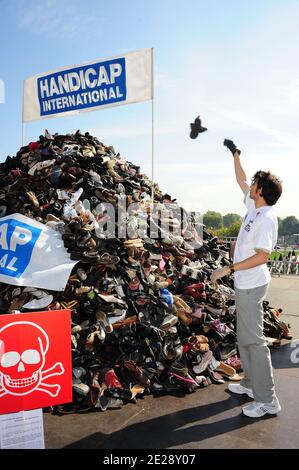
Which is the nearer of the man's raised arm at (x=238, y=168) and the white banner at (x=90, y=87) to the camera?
the man's raised arm at (x=238, y=168)

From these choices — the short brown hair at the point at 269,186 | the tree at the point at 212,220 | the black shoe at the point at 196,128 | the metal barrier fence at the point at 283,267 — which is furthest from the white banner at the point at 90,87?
the tree at the point at 212,220

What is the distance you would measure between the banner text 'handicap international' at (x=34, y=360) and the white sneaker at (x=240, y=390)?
7.12ft

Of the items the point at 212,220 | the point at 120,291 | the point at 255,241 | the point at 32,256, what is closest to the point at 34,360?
the point at 32,256

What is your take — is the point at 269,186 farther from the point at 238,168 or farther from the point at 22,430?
the point at 22,430

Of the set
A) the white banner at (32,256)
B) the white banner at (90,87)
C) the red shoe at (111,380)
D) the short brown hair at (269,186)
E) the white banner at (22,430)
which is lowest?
the red shoe at (111,380)

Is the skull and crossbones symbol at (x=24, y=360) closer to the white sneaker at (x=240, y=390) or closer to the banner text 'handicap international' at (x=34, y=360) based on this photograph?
the banner text 'handicap international' at (x=34, y=360)

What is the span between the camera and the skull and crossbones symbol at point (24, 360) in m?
2.92

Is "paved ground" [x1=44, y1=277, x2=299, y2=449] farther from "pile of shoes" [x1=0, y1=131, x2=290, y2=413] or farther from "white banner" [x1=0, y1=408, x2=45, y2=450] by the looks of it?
"white banner" [x1=0, y1=408, x2=45, y2=450]

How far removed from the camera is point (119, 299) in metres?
4.91

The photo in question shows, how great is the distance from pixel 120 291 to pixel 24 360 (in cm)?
219

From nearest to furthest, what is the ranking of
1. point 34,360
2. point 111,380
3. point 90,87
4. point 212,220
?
point 34,360 < point 111,380 < point 90,87 < point 212,220

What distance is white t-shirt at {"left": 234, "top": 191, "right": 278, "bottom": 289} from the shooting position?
12.3 ft

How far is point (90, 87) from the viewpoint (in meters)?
8.09

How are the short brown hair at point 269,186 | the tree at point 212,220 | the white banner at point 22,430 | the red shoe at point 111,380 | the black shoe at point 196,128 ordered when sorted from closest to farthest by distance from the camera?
the white banner at point 22,430 → the short brown hair at point 269,186 → the red shoe at point 111,380 → the black shoe at point 196,128 → the tree at point 212,220
